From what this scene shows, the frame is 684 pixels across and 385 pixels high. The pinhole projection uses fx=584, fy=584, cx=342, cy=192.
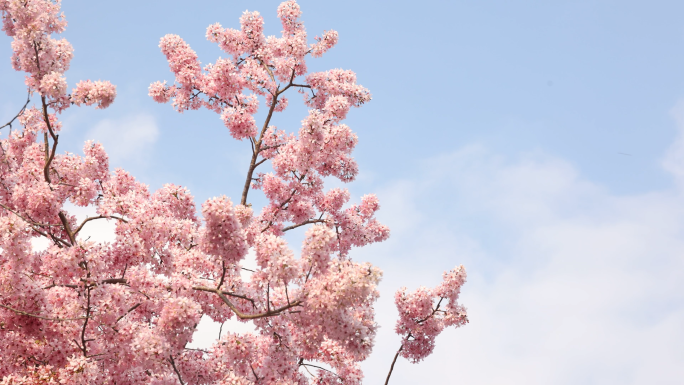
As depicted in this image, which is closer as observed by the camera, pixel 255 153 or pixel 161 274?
pixel 161 274

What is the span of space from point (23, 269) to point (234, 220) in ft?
14.4

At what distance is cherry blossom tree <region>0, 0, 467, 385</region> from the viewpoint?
8.55 metres

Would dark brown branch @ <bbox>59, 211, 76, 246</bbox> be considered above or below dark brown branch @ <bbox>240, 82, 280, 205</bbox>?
below

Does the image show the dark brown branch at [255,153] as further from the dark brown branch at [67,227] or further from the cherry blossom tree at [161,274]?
the dark brown branch at [67,227]

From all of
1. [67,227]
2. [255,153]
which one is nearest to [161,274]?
[67,227]

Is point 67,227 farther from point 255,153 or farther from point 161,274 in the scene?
point 255,153

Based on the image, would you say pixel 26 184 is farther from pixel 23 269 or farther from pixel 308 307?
pixel 308 307

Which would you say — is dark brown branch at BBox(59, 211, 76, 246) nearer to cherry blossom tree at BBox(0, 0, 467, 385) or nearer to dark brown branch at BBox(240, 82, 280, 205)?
cherry blossom tree at BBox(0, 0, 467, 385)

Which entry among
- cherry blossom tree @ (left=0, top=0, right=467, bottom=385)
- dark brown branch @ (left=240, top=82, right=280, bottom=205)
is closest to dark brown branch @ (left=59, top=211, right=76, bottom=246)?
cherry blossom tree @ (left=0, top=0, right=467, bottom=385)

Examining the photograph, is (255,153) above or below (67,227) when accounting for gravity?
above

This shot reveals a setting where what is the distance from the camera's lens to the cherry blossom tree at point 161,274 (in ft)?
28.0

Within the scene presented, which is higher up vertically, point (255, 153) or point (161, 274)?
point (255, 153)

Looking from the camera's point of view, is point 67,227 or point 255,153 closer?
point 67,227

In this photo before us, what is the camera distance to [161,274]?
36.5 feet
